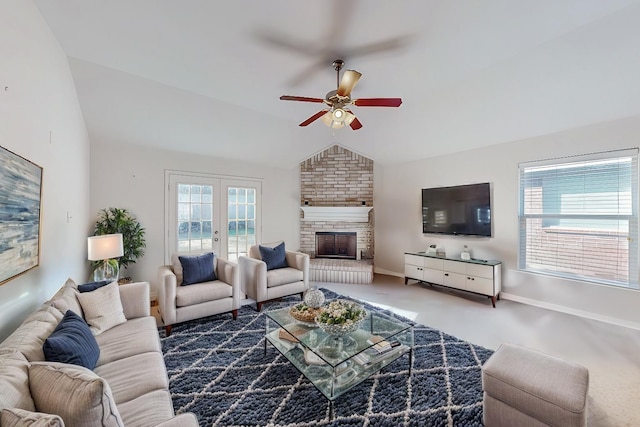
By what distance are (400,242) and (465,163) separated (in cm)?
193

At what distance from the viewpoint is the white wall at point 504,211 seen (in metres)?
3.21

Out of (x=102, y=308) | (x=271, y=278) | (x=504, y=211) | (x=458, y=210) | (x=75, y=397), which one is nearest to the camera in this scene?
(x=75, y=397)

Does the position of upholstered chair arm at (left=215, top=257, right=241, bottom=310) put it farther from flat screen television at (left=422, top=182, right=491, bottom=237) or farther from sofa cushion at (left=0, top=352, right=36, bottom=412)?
flat screen television at (left=422, top=182, right=491, bottom=237)

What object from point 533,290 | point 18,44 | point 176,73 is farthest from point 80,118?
point 533,290

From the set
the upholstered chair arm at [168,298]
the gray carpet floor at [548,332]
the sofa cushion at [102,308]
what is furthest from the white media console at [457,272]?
the sofa cushion at [102,308]

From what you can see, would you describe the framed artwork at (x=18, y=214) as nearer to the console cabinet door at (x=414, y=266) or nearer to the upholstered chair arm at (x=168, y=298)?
the upholstered chair arm at (x=168, y=298)

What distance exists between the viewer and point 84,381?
0.99 meters

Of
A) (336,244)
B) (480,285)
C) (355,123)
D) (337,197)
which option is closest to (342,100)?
(355,123)

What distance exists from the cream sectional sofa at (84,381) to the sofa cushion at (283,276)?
5.57 feet

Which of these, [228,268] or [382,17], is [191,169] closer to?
[228,268]

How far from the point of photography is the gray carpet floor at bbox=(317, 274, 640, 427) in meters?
1.97

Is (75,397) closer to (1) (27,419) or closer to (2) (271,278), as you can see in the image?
(1) (27,419)

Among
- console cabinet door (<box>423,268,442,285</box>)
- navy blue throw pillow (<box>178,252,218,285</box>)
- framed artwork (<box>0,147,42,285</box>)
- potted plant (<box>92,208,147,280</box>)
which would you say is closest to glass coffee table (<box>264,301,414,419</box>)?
navy blue throw pillow (<box>178,252,218,285</box>)

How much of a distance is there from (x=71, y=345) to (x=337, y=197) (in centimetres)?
497
